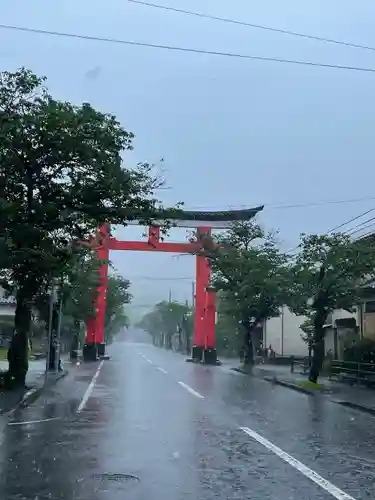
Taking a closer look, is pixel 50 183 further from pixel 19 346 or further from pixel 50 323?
pixel 50 323

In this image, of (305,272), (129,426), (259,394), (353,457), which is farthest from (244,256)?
(353,457)

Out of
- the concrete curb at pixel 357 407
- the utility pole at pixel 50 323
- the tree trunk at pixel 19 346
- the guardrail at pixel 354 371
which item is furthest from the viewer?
the utility pole at pixel 50 323

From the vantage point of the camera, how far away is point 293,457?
10.2 metres

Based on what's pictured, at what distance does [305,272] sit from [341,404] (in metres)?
6.58

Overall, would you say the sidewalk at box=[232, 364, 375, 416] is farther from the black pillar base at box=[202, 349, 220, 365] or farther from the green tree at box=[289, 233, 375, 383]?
the black pillar base at box=[202, 349, 220, 365]

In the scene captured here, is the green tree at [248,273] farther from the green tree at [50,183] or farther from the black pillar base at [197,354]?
the green tree at [50,183]

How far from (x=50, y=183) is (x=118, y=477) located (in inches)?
497

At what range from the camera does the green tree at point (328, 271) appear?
25.0 m

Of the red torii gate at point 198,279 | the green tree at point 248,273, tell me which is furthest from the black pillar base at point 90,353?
the green tree at point 248,273

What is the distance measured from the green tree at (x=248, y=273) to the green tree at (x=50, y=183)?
14.4 meters

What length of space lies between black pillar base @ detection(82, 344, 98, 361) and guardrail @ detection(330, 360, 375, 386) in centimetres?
2339

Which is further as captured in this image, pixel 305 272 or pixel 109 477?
pixel 305 272

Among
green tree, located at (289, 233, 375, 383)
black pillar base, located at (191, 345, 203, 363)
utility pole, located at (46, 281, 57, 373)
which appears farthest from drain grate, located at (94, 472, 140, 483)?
black pillar base, located at (191, 345, 203, 363)

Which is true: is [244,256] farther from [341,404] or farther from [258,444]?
[258,444]
